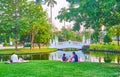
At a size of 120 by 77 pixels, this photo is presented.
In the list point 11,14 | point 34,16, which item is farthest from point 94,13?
point 34,16

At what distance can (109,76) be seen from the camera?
14.9 metres

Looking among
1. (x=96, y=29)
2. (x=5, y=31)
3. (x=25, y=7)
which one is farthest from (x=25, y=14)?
(x=96, y=29)

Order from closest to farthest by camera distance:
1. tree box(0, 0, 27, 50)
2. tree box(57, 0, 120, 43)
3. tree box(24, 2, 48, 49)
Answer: tree box(57, 0, 120, 43), tree box(0, 0, 27, 50), tree box(24, 2, 48, 49)

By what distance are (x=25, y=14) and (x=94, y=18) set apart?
37481 millimetres

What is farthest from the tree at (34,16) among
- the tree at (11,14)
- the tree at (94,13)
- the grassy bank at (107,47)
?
the tree at (94,13)

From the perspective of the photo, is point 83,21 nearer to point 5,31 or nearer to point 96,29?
point 96,29

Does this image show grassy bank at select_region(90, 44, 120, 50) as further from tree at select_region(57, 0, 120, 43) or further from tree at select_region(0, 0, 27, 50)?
tree at select_region(57, 0, 120, 43)

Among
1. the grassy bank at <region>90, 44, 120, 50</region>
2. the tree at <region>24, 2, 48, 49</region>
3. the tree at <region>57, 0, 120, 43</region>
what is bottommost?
the grassy bank at <region>90, 44, 120, 50</region>

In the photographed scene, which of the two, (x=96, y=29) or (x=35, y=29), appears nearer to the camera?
(x=96, y=29)

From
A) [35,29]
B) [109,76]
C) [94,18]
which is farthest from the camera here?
[35,29]

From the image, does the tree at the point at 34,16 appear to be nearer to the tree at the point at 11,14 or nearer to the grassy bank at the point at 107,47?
the tree at the point at 11,14

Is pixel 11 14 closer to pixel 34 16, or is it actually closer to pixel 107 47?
pixel 34 16

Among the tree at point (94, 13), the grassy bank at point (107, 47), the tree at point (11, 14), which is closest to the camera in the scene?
the tree at point (94, 13)

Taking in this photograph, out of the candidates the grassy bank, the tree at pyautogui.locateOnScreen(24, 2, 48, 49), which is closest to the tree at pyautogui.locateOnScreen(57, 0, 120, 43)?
the tree at pyautogui.locateOnScreen(24, 2, 48, 49)
